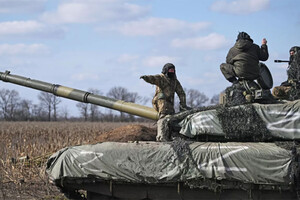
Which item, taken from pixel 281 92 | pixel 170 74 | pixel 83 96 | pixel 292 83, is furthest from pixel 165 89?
pixel 83 96

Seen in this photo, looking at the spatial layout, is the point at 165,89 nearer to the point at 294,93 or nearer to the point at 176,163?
the point at 176,163

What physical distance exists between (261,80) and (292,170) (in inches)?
76.6

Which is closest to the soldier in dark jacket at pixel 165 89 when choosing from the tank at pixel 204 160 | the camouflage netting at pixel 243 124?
the tank at pixel 204 160

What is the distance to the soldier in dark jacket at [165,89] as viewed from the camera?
8312 mm

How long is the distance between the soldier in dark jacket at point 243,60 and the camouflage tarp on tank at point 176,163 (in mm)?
1394

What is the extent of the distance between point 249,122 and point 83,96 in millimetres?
4352

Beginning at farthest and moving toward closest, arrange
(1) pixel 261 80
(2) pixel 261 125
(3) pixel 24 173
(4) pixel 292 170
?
(3) pixel 24 173, (1) pixel 261 80, (2) pixel 261 125, (4) pixel 292 170

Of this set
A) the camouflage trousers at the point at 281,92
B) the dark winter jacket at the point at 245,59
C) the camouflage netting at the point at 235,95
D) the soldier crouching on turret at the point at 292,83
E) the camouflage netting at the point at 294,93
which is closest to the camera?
the camouflage netting at the point at 235,95

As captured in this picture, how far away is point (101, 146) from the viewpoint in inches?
301

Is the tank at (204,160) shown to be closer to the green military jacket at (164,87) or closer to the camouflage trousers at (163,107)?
the camouflage trousers at (163,107)

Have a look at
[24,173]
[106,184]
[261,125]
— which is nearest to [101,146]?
[106,184]

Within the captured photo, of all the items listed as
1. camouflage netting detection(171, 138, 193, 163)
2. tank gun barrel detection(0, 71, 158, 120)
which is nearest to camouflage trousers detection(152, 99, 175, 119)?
tank gun barrel detection(0, 71, 158, 120)

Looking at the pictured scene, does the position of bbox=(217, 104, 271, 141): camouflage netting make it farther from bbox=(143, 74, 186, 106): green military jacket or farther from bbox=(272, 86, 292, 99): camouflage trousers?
bbox=(272, 86, 292, 99): camouflage trousers

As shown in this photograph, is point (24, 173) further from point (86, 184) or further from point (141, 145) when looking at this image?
point (141, 145)
